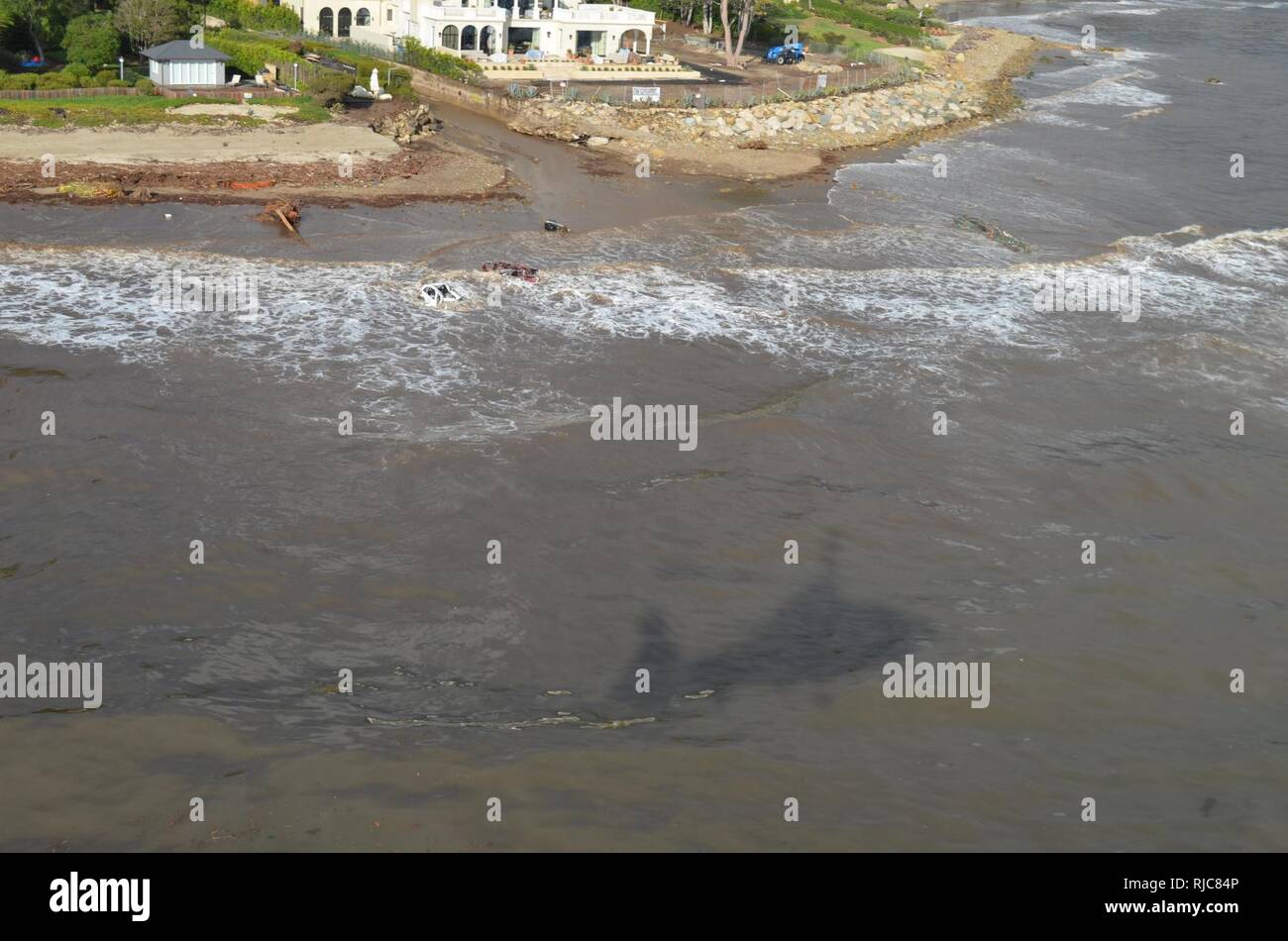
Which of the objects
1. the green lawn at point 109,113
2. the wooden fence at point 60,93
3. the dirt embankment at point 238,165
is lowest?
the dirt embankment at point 238,165

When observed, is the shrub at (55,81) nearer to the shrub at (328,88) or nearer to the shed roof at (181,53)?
the shed roof at (181,53)

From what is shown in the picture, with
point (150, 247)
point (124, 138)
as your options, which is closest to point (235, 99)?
point (124, 138)

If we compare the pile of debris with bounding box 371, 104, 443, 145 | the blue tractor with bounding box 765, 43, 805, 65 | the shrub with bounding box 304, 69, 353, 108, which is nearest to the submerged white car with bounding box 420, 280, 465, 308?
the pile of debris with bounding box 371, 104, 443, 145

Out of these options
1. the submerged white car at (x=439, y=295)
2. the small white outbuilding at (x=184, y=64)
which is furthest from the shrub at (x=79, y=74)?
Answer: the submerged white car at (x=439, y=295)

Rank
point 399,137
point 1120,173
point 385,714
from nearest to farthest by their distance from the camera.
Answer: point 385,714, point 399,137, point 1120,173

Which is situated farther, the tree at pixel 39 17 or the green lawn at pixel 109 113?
the tree at pixel 39 17

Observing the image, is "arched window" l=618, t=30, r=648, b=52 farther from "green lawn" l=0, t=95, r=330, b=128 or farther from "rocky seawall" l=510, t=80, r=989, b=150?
"green lawn" l=0, t=95, r=330, b=128
